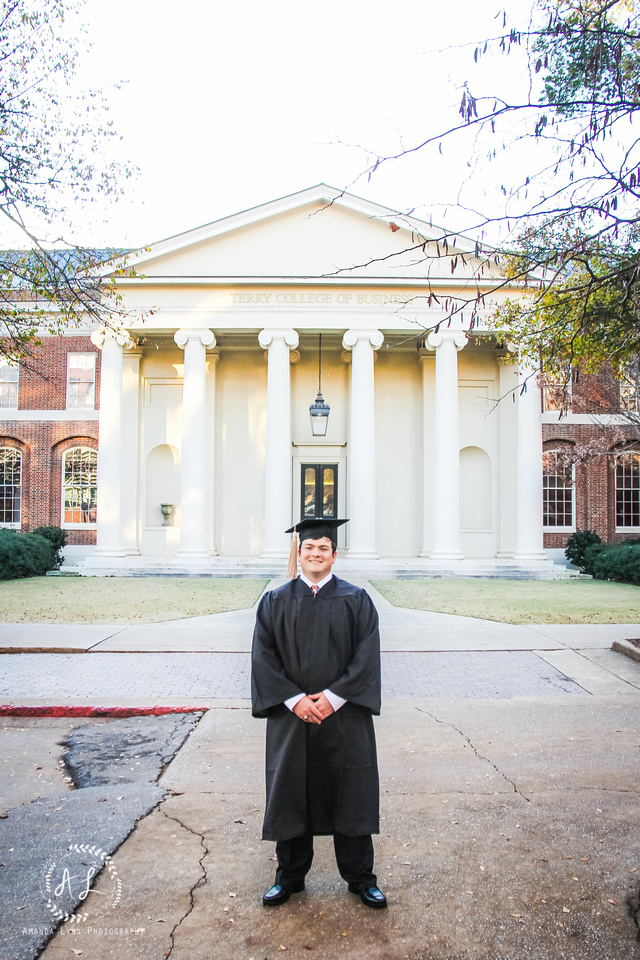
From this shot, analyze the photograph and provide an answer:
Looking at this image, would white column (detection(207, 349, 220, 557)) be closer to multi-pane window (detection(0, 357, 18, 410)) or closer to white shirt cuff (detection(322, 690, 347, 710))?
multi-pane window (detection(0, 357, 18, 410))

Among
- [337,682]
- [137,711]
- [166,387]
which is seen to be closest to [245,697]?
[137,711]

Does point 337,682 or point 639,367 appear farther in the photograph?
point 639,367

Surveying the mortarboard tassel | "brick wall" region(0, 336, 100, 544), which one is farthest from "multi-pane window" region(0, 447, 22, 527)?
the mortarboard tassel

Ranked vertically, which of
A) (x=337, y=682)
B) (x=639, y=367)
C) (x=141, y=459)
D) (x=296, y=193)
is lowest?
(x=337, y=682)

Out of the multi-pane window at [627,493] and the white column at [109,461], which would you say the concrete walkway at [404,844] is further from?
the multi-pane window at [627,493]

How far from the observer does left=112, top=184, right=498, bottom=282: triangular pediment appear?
22.9 m

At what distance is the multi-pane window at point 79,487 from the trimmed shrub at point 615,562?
17.0 m

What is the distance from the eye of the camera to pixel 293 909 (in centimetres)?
348

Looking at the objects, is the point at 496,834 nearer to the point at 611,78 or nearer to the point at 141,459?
the point at 611,78

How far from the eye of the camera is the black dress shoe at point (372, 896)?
3.45 metres

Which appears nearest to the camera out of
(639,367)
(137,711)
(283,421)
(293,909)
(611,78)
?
(293,909)

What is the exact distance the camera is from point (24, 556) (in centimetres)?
2122

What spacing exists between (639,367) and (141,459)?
15.8m

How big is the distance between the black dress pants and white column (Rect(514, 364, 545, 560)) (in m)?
19.8
